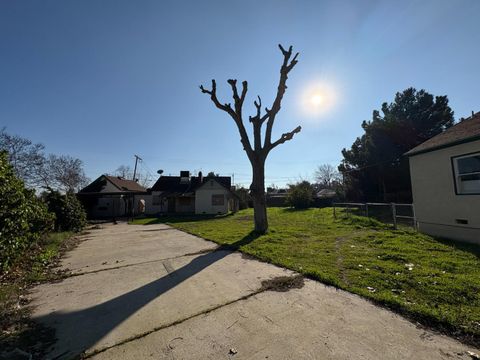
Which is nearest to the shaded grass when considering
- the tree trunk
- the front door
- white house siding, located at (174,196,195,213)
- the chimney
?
the tree trunk

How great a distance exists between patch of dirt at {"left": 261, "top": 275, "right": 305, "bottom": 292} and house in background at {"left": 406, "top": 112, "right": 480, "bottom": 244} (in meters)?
6.98

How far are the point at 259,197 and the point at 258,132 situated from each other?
3024 millimetres

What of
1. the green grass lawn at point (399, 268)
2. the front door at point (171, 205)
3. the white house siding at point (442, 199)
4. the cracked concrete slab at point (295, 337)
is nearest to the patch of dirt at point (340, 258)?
the green grass lawn at point (399, 268)

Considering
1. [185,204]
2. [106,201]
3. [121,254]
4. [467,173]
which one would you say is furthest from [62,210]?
[467,173]

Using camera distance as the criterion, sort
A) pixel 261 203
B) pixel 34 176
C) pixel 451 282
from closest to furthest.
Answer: pixel 451 282
pixel 261 203
pixel 34 176

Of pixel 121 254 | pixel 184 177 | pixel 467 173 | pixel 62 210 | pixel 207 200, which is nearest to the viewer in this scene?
pixel 121 254

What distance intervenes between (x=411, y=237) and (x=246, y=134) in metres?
7.46

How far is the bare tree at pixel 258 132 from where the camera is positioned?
9906 mm

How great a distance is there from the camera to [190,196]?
2669 centimetres

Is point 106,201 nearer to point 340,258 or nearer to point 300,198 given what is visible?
point 300,198

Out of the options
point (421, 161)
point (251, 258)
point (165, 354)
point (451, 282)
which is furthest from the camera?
point (421, 161)

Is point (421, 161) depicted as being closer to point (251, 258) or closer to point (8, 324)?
point (251, 258)

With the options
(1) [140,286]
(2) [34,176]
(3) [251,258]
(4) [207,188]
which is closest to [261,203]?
(3) [251,258]

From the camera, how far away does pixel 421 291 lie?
357 cm
